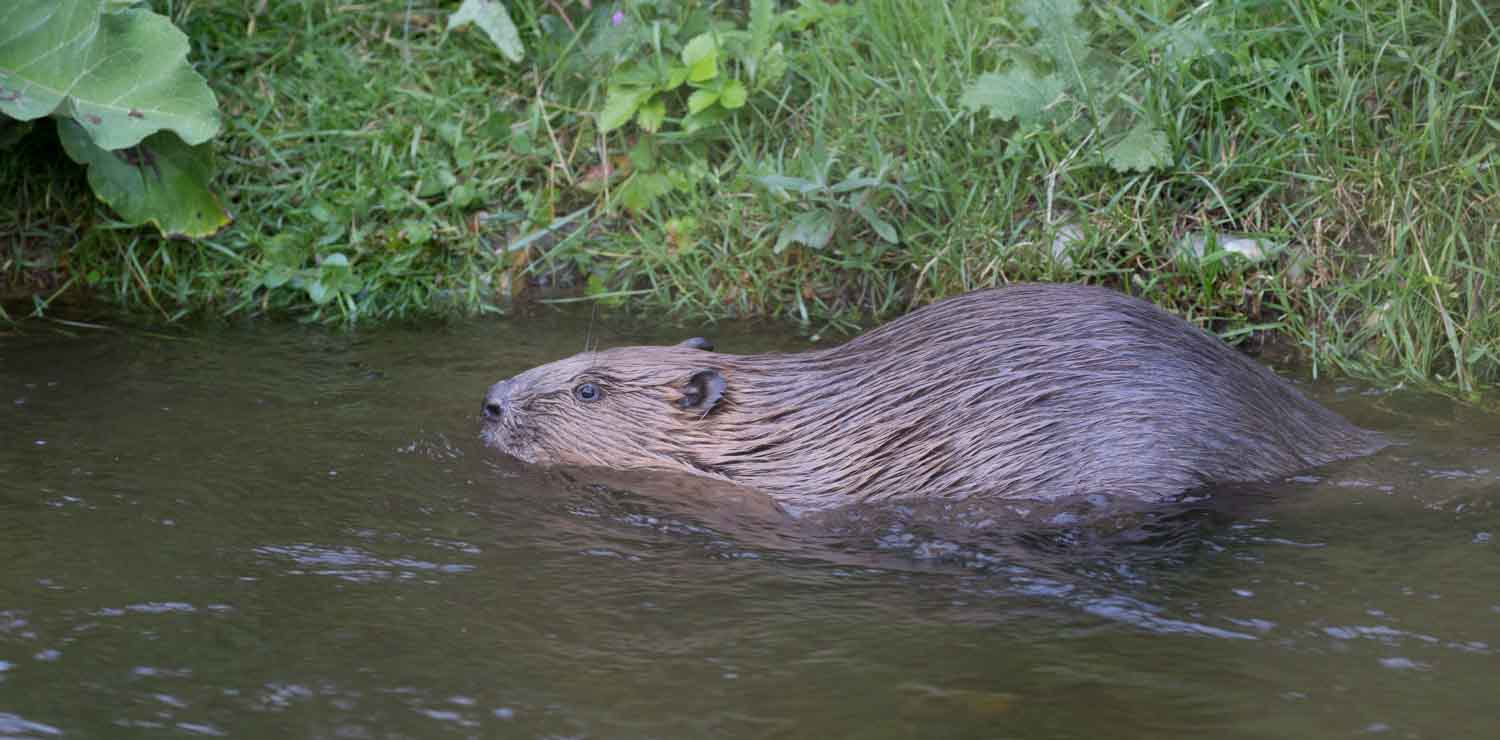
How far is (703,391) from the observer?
397 centimetres

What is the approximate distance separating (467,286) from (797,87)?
1.35 m

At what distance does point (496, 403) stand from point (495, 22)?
7.00 feet

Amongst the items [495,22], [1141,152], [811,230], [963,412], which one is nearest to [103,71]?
[495,22]

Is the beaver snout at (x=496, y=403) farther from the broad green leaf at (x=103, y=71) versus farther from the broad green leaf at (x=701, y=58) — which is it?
the broad green leaf at (x=701, y=58)

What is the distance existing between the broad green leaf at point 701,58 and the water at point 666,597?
1.75 m

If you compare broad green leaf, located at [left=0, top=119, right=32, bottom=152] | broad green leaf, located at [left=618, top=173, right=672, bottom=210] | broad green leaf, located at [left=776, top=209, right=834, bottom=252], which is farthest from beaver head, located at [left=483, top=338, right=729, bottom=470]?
broad green leaf, located at [left=0, top=119, right=32, bottom=152]

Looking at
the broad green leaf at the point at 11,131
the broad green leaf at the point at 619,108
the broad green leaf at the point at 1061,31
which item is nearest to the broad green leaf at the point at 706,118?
the broad green leaf at the point at 619,108

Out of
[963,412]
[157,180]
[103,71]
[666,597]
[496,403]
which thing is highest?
[103,71]

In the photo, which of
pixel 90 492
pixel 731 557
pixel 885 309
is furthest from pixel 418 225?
pixel 731 557

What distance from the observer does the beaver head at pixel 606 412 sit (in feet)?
13.2

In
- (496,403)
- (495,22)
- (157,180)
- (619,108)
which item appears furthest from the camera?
(495,22)

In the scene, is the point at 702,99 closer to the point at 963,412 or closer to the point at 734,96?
the point at 734,96

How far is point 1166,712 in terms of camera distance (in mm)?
2518

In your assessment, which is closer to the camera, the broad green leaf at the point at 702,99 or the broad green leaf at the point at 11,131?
the broad green leaf at the point at 11,131
